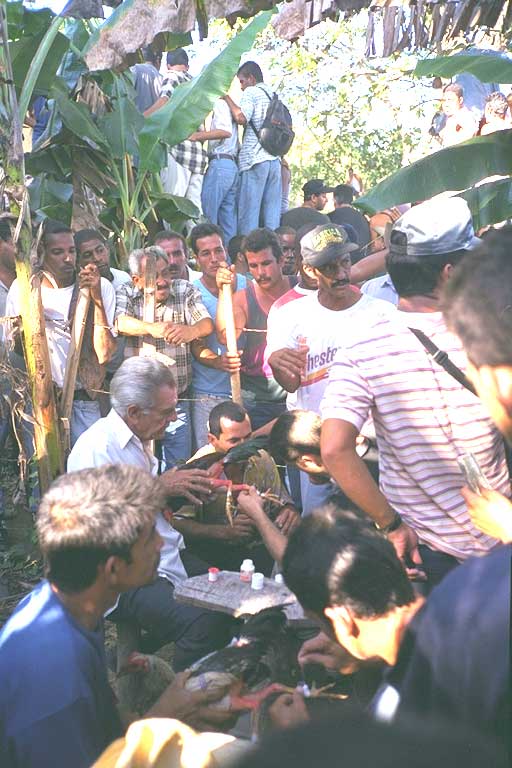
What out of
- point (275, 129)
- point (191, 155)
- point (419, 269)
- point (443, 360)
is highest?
point (275, 129)

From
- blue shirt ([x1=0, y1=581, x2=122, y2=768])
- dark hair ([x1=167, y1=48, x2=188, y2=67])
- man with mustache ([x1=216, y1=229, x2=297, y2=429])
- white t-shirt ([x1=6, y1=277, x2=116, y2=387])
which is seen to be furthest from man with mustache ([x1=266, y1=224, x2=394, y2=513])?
dark hair ([x1=167, y1=48, x2=188, y2=67])

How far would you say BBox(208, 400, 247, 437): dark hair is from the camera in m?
5.14

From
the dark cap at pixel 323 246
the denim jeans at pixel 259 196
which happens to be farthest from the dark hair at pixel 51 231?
the denim jeans at pixel 259 196

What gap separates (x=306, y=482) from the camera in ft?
15.5

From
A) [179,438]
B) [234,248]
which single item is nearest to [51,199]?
[234,248]

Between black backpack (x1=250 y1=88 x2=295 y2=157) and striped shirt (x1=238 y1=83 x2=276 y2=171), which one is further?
striped shirt (x1=238 y1=83 x2=276 y2=171)

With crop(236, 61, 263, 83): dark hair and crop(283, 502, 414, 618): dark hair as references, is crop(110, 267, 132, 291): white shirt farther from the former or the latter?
crop(283, 502, 414, 618): dark hair

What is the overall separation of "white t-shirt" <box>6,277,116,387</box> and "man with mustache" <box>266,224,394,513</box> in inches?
68.5

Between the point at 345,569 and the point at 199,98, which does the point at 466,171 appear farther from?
the point at 345,569

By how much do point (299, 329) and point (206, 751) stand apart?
3072 mm

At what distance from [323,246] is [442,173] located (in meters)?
1.50

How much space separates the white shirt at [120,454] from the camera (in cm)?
427

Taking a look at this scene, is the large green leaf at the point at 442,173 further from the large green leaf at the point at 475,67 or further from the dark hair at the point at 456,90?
→ the dark hair at the point at 456,90

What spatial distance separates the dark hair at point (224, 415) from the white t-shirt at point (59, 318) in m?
1.37
